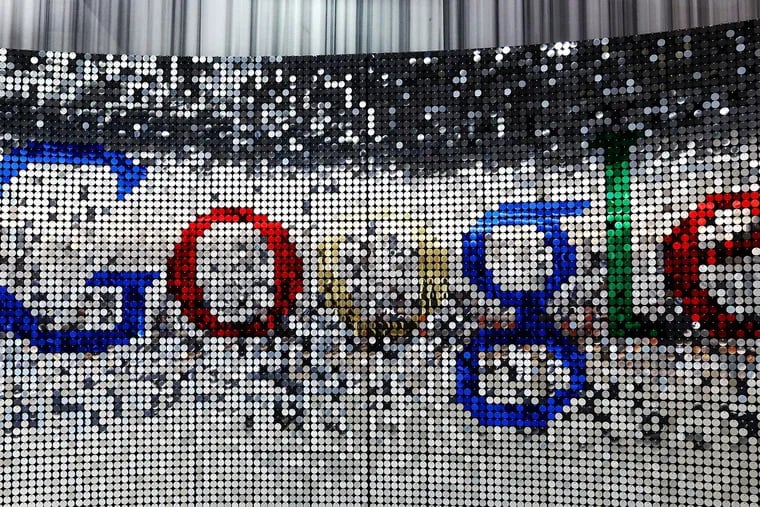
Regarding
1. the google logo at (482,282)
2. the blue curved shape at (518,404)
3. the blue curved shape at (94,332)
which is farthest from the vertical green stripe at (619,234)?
the blue curved shape at (94,332)

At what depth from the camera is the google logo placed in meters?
1.41

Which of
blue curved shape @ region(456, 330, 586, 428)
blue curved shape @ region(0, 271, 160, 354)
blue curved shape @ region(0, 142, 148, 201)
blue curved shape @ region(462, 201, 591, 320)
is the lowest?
blue curved shape @ region(456, 330, 586, 428)

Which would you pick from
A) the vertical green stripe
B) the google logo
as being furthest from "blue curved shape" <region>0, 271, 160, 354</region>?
the vertical green stripe

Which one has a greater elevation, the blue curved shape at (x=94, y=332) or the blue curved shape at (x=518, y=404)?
the blue curved shape at (x=94, y=332)

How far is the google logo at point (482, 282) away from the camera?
141cm

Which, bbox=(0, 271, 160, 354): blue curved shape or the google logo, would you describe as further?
bbox=(0, 271, 160, 354): blue curved shape

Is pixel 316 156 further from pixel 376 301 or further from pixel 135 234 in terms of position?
pixel 135 234

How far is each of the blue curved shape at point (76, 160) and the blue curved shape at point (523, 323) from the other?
0.90 meters

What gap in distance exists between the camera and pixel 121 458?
154cm

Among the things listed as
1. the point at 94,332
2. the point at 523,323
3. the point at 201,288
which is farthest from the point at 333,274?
the point at 94,332

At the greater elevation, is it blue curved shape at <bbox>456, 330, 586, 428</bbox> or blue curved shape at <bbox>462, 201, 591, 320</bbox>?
blue curved shape at <bbox>462, 201, 591, 320</bbox>

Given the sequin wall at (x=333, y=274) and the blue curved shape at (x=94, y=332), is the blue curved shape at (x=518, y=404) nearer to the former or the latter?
the sequin wall at (x=333, y=274)

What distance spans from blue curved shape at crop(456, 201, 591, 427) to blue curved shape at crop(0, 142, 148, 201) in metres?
0.90

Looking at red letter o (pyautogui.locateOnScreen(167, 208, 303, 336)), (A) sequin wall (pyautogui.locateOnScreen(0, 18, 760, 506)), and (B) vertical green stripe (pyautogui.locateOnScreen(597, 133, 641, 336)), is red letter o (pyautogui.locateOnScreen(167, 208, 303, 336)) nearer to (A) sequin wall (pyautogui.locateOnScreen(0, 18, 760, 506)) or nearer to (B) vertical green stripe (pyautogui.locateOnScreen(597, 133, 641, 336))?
(A) sequin wall (pyautogui.locateOnScreen(0, 18, 760, 506))
